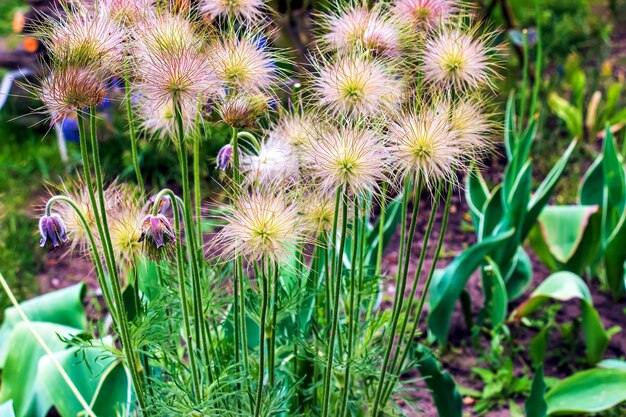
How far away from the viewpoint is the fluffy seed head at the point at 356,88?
48.9 inches

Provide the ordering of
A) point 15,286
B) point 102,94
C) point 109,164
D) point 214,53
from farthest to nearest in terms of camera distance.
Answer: point 109,164, point 15,286, point 214,53, point 102,94

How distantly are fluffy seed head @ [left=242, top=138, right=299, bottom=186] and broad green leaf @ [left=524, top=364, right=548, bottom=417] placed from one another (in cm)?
89

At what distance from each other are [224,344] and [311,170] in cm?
55

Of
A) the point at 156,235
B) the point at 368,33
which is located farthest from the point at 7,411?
the point at 368,33

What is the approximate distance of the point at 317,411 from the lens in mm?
1703

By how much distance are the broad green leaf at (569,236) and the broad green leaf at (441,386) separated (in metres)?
1.09

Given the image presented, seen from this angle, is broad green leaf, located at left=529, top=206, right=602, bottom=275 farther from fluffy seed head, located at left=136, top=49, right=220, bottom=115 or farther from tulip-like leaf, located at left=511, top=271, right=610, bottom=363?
fluffy seed head, located at left=136, top=49, right=220, bottom=115

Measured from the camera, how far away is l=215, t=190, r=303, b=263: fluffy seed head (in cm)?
117

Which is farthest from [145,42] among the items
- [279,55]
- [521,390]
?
[521,390]

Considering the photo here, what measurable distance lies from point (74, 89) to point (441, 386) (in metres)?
1.23

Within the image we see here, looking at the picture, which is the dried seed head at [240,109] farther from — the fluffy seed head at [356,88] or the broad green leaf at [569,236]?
the broad green leaf at [569,236]

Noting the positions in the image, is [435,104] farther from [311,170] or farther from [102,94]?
[102,94]

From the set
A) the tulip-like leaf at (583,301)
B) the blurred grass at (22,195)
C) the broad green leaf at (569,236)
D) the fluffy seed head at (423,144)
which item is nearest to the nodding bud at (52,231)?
the fluffy seed head at (423,144)

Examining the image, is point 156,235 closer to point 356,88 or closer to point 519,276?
point 356,88
